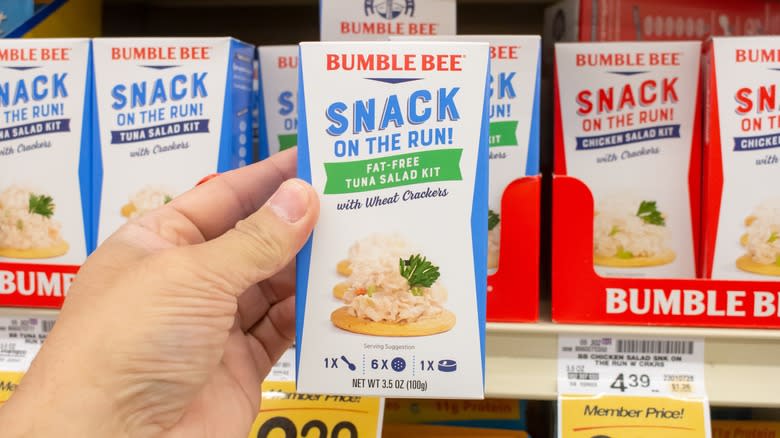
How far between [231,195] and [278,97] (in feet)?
0.97

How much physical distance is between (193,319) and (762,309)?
2.64 ft

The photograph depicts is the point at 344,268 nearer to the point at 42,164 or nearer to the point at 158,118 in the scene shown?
the point at 158,118

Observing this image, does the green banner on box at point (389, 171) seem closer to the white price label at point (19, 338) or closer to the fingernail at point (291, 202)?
the fingernail at point (291, 202)

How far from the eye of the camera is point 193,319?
35.4 inches

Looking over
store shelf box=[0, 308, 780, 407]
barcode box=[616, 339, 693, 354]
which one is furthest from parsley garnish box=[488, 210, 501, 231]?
barcode box=[616, 339, 693, 354]

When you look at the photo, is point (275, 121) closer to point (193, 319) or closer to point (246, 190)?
point (246, 190)

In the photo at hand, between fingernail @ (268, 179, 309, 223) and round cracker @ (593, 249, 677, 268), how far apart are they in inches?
21.9

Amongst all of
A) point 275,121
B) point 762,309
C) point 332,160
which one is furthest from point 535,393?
point 275,121

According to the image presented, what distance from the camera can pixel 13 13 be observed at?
1446mm

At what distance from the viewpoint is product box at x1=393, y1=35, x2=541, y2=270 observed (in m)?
1.15

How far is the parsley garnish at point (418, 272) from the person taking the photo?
943 millimetres

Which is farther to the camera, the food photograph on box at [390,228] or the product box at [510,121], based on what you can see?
the product box at [510,121]

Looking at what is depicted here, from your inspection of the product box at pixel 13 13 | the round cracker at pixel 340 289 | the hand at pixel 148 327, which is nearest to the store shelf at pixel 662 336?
the round cracker at pixel 340 289

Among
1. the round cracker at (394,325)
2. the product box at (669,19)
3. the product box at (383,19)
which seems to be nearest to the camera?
the round cracker at (394,325)
